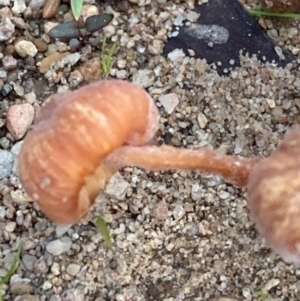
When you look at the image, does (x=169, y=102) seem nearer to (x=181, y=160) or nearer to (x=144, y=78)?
(x=144, y=78)

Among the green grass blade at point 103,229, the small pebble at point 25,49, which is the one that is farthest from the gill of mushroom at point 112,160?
the small pebble at point 25,49

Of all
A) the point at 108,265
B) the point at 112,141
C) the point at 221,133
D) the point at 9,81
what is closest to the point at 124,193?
the point at 108,265

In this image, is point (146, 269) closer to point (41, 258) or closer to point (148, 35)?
point (41, 258)

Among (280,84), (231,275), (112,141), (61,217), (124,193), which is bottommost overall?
(231,275)

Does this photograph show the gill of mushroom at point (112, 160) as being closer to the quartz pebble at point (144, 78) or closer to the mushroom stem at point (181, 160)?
the mushroom stem at point (181, 160)

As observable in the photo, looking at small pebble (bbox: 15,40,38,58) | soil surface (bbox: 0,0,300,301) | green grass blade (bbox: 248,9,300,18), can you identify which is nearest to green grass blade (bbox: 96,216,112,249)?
soil surface (bbox: 0,0,300,301)

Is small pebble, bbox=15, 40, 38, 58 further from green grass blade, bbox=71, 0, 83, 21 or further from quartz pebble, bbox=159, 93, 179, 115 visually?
quartz pebble, bbox=159, 93, 179, 115
